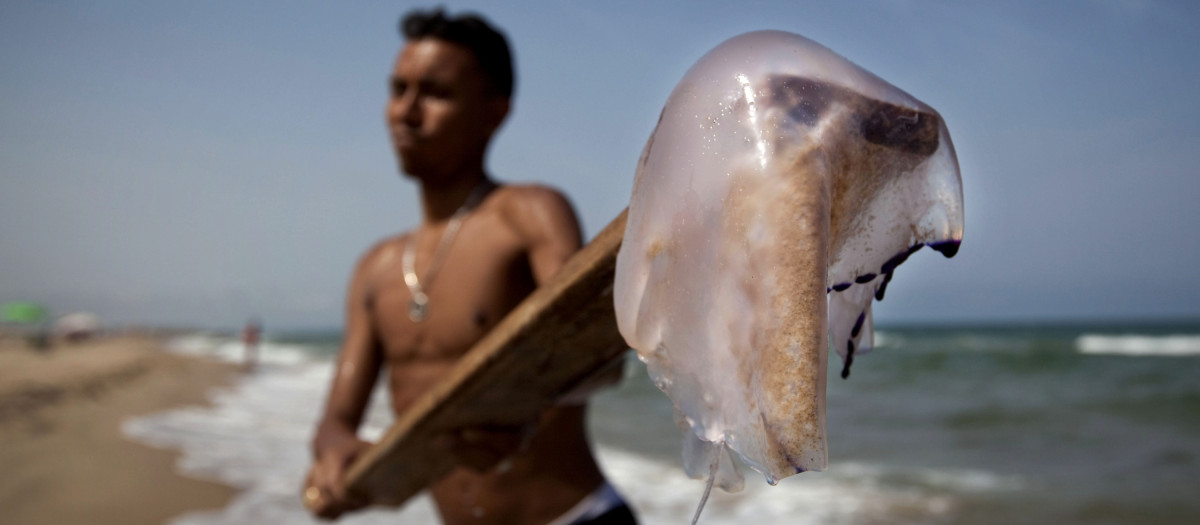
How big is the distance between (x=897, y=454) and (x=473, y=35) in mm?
7024

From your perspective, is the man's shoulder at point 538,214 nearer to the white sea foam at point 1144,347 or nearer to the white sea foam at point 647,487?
the white sea foam at point 647,487

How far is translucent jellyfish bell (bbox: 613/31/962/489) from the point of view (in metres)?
0.61

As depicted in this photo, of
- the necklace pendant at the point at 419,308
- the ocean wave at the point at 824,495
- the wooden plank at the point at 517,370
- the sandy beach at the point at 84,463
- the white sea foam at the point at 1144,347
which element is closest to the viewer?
the wooden plank at the point at 517,370

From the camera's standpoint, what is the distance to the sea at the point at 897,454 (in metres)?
5.81

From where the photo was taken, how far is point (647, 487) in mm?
6617

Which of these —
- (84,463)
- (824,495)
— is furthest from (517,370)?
(84,463)

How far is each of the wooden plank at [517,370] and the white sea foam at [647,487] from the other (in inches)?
144

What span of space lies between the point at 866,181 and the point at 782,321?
18cm

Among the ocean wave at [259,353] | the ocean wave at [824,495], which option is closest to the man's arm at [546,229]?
the ocean wave at [824,495]

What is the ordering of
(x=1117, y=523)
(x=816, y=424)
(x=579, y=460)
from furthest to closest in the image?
(x=1117, y=523), (x=579, y=460), (x=816, y=424)

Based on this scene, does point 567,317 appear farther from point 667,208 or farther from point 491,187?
point 491,187

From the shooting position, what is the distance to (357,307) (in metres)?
2.28

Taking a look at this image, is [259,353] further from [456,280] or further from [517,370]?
[517,370]

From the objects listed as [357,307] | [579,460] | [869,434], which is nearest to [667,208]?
[579,460]
